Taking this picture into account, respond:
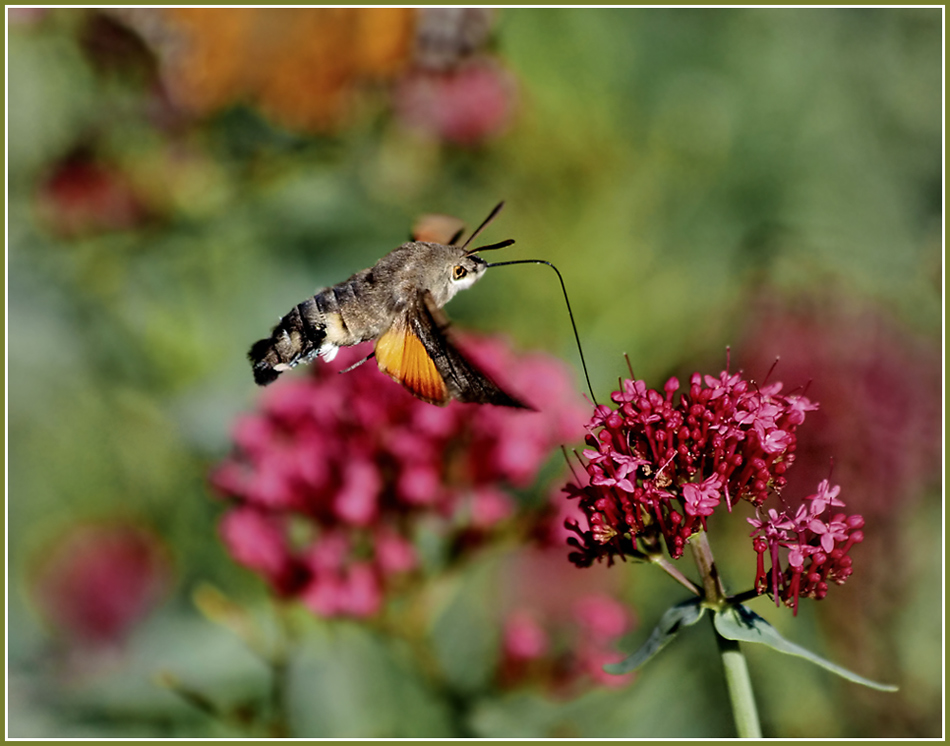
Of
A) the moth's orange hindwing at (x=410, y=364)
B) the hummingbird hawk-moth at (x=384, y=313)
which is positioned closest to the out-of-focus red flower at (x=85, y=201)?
the hummingbird hawk-moth at (x=384, y=313)

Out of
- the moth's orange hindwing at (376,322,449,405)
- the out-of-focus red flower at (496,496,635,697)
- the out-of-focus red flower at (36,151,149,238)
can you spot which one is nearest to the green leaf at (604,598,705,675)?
the moth's orange hindwing at (376,322,449,405)

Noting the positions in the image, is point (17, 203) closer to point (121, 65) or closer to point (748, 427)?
point (121, 65)

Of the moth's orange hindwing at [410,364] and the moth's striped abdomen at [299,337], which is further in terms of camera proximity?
the moth's striped abdomen at [299,337]

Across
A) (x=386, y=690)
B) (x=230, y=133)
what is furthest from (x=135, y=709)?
(x=230, y=133)

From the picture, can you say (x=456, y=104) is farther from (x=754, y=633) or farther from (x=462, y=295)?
(x=754, y=633)

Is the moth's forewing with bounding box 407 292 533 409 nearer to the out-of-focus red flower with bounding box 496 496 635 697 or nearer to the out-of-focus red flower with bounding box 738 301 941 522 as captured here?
the out-of-focus red flower with bounding box 496 496 635 697

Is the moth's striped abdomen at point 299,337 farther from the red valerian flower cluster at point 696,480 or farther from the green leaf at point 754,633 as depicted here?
the green leaf at point 754,633
